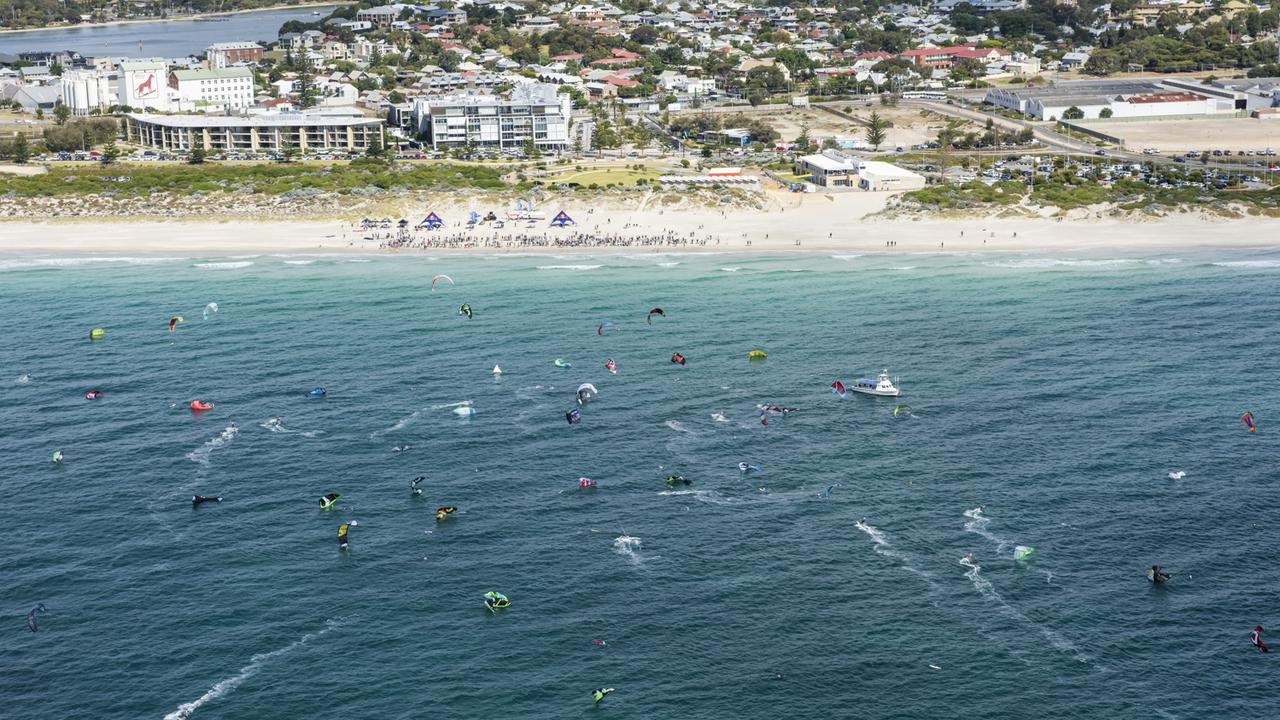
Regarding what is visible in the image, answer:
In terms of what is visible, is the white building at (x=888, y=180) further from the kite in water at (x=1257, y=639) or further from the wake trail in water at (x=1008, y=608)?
the kite in water at (x=1257, y=639)

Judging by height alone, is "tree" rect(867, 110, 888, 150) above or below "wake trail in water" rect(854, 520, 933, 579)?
above

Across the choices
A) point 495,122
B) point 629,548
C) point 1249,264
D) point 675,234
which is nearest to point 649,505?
point 629,548

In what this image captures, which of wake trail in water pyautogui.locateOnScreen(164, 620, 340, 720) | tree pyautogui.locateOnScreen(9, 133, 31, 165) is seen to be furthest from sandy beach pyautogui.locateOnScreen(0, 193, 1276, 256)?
wake trail in water pyautogui.locateOnScreen(164, 620, 340, 720)

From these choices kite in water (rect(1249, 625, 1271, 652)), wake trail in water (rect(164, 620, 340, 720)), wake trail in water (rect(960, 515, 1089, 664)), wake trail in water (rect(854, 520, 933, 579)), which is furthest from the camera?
wake trail in water (rect(854, 520, 933, 579))

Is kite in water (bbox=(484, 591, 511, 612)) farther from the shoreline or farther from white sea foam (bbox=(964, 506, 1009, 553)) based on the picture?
the shoreline

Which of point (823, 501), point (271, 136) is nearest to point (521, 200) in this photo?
point (271, 136)

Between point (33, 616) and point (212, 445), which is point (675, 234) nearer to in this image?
point (212, 445)
